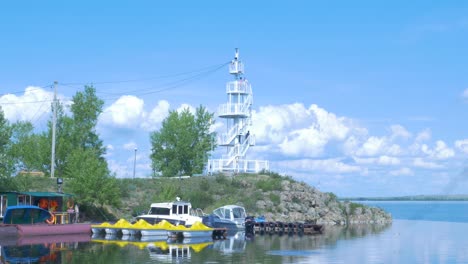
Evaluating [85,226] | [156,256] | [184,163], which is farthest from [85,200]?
[184,163]

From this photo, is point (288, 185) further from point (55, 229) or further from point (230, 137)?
point (55, 229)

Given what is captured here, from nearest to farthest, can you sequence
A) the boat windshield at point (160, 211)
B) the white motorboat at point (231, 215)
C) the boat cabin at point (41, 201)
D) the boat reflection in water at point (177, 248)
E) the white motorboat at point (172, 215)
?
the boat reflection in water at point (177, 248), the boat cabin at point (41, 201), the white motorboat at point (172, 215), the boat windshield at point (160, 211), the white motorboat at point (231, 215)

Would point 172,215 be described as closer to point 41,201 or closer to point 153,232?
point 153,232

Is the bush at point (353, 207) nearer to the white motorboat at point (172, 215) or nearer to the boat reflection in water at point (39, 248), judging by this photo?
the white motorboat at point (172, 215)

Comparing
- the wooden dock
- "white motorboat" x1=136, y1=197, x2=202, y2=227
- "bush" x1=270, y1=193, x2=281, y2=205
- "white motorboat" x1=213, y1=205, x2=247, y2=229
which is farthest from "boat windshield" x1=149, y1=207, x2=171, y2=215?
"bush" x1=270, y1=193, x2=281, y2=205

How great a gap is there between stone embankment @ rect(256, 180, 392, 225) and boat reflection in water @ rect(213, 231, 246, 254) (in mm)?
17832

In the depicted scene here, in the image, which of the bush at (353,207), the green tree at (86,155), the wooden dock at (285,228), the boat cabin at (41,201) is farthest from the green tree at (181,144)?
the boat cabin at (41,201)

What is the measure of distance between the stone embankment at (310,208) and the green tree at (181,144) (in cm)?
1657

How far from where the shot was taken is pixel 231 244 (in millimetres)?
47406

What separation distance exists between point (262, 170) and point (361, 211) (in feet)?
55.3

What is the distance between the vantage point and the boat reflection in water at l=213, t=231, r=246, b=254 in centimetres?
4234

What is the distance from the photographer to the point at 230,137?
80.9 meters

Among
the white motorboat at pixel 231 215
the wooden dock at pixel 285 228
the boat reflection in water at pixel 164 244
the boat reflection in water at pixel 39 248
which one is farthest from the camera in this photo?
the wooden dock at pixel 285 228

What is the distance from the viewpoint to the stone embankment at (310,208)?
7512cm
